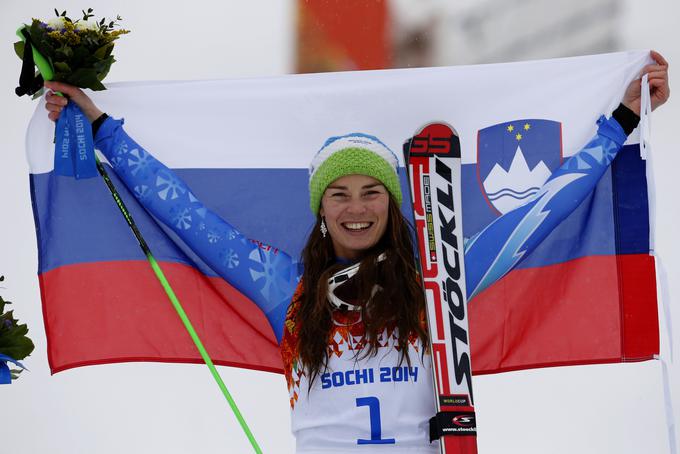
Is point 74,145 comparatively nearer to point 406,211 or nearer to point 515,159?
point 406,211

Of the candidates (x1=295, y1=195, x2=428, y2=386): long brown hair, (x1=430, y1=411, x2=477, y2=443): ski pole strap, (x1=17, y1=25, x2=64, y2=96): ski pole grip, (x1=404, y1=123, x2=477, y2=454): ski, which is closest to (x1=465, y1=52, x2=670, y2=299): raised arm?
(x1=404, y1=123, x2=477, y2=454): ski

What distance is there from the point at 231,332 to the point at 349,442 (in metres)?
0.87

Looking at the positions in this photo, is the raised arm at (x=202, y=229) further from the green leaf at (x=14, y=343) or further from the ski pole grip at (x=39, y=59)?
the green leaf at (x=14, y=343)

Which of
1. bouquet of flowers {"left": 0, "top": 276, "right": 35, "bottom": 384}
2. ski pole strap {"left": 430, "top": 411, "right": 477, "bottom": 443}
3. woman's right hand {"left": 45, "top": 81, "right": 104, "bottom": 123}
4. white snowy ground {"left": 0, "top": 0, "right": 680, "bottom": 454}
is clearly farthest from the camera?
white snowy ground {"left": 0, "top": 0, "right": 680, "bottom": 454}

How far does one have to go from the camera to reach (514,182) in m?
2.81

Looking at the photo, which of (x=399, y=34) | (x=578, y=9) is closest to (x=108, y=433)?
(x=399, y=34)

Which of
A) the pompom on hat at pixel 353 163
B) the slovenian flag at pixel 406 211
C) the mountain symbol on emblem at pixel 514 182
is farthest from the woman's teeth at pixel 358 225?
the mountain symbol on emblem at pixel 514 182

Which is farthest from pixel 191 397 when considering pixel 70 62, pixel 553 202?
pixel 553 202

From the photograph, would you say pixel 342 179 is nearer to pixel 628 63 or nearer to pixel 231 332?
pixel 231 332

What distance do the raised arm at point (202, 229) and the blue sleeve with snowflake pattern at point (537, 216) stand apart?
49 cm

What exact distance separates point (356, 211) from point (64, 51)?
0.95 m

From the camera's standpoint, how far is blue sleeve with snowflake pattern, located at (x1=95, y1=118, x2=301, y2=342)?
231 centimetres

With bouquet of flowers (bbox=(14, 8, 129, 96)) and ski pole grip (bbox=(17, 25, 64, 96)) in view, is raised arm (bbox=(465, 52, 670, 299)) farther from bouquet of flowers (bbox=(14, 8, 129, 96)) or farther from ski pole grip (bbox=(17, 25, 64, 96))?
ski pole grip (bbox=(17, 25, 64, 96))

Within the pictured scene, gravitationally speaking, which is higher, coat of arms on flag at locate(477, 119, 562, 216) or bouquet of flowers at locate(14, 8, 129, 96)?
bouquet of flowers at locate(14, 8, 129, 96)
